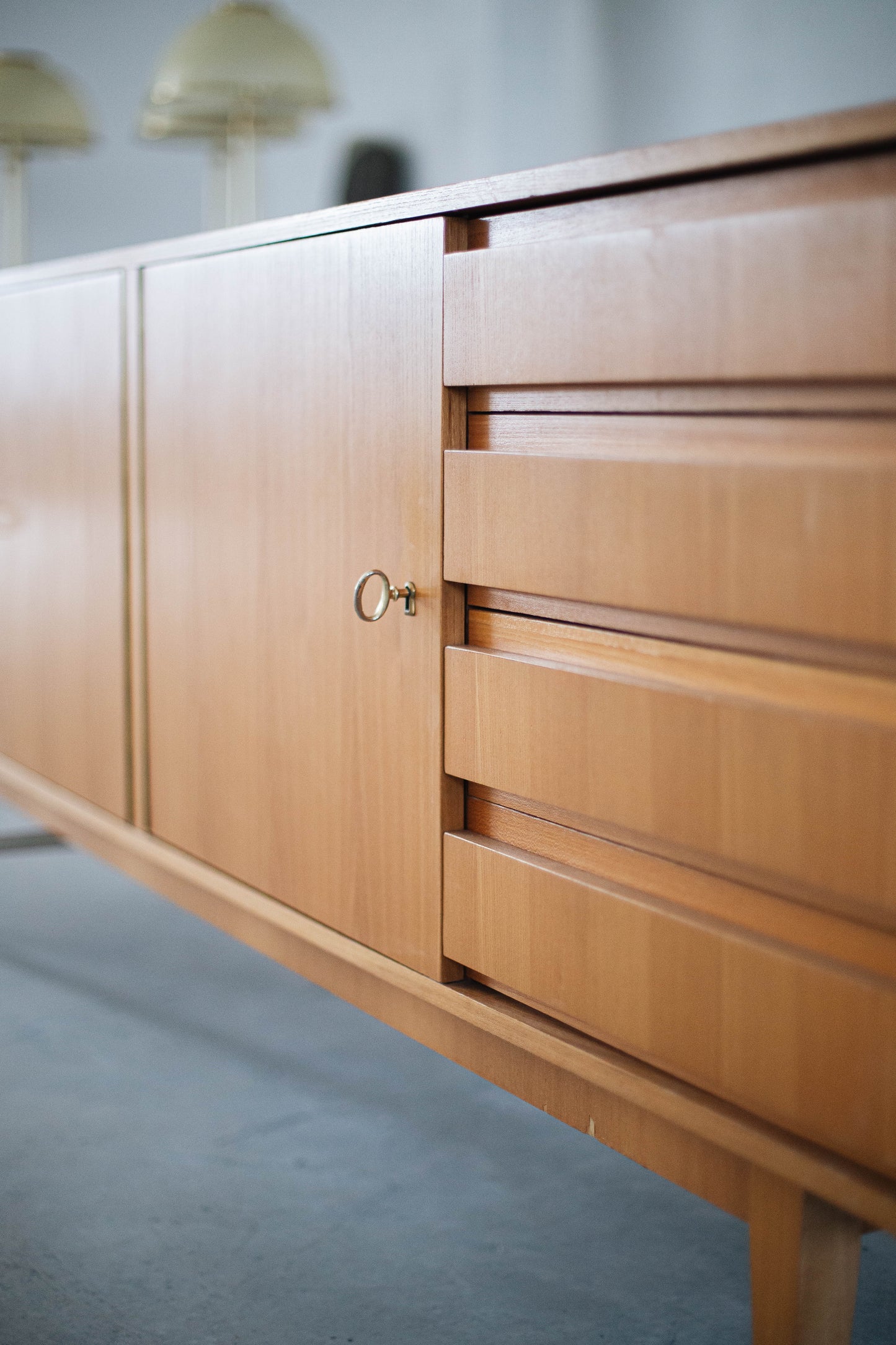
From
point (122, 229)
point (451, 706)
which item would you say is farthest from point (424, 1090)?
point (122, 229)

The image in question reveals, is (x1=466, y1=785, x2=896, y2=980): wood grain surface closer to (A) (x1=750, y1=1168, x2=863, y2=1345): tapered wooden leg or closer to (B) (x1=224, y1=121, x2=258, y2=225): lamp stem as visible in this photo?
(A) (x1=750, y1=1168, x2=863, y2=1345): tapered wooden leg

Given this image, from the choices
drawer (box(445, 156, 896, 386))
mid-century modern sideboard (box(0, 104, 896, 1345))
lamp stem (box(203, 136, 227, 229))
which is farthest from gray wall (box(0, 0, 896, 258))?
drawer (box(445, 156, 896, 386))

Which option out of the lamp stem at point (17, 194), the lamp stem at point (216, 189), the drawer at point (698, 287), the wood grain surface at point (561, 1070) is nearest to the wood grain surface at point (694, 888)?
the wood grain surface at point (561, 1070)

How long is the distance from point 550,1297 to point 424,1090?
42 centimetres

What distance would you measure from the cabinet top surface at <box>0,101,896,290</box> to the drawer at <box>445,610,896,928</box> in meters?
0.28

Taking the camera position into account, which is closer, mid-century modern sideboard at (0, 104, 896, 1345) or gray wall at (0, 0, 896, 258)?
mid-century modern sideboard at (0, 104, 896, 1345)

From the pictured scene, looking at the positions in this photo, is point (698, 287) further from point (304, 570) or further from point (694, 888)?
point (304, 570)

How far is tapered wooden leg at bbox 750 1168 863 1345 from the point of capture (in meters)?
0.83

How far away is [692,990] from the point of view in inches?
32.9

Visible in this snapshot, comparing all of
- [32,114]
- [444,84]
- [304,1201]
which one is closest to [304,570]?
[304,1201]

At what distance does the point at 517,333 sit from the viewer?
922mm

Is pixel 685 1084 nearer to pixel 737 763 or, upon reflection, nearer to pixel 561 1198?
pixel 737 763

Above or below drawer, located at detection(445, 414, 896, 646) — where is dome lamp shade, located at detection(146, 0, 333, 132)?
above

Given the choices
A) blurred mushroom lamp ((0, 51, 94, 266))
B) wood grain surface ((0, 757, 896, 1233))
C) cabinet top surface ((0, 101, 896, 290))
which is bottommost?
wood grain surface ((0, 757, 896, 1233))
